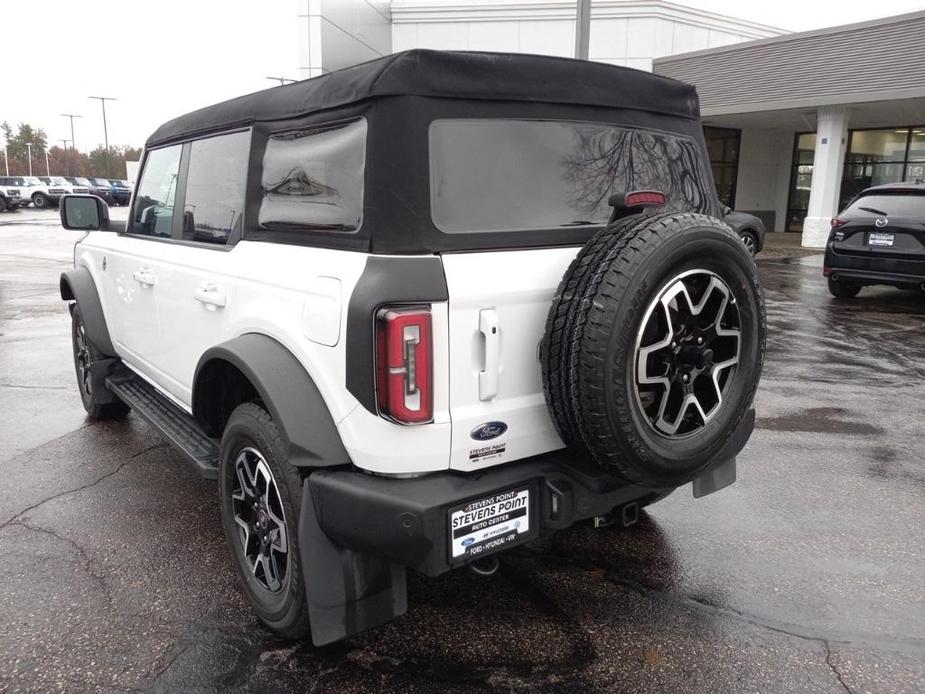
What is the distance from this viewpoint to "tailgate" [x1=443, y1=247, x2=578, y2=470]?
2324mm

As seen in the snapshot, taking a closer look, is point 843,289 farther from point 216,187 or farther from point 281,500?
point 281,500

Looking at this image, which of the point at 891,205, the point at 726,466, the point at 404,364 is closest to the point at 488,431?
the point at 404,364

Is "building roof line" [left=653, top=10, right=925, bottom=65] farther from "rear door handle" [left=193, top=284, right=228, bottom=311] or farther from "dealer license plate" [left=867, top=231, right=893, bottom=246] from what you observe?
"rear door handle" [left=193, top=284, right=228, bottom=311]

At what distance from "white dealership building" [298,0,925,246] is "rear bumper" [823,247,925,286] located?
9655 mm

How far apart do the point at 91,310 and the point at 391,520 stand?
3.52m

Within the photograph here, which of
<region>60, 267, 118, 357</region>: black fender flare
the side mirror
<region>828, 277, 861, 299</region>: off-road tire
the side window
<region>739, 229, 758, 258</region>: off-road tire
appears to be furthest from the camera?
<region>739, 229, 758, 258</region>: off-road tire

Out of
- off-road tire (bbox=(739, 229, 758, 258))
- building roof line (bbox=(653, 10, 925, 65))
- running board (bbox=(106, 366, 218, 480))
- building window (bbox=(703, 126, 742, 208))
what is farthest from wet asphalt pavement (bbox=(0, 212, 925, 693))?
building window (bbox=(703, 126, 742, 208))


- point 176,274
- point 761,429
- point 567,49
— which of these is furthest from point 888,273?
point 567,49

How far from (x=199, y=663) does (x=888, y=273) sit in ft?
32.9

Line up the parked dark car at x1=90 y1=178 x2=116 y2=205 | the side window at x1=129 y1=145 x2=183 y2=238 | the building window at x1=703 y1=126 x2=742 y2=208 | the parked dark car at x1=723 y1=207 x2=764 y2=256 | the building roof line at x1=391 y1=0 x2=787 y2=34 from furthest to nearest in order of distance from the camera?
the parked dark car at x1=90 y1=178 x2=116 y2=205
the building roof line at x1=391 y1=0 x2=787 y2=34
the building window at x1=703 y1=126 x2=742 y2=208
the parked dark car at x1=723 y1=207 x2=764 y2=256
the side window at x1=129 y1=145 x2=183 y2=238

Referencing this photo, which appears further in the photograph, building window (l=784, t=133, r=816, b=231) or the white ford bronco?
building window (l=784, t=133, r=816, b=231)

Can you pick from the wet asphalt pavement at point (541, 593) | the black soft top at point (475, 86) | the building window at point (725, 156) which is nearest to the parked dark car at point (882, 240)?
the wet asphalt pavement at point (541, 593)

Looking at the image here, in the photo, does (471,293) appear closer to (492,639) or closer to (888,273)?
(492,639)

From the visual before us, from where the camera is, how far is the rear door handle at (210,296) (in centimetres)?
307
